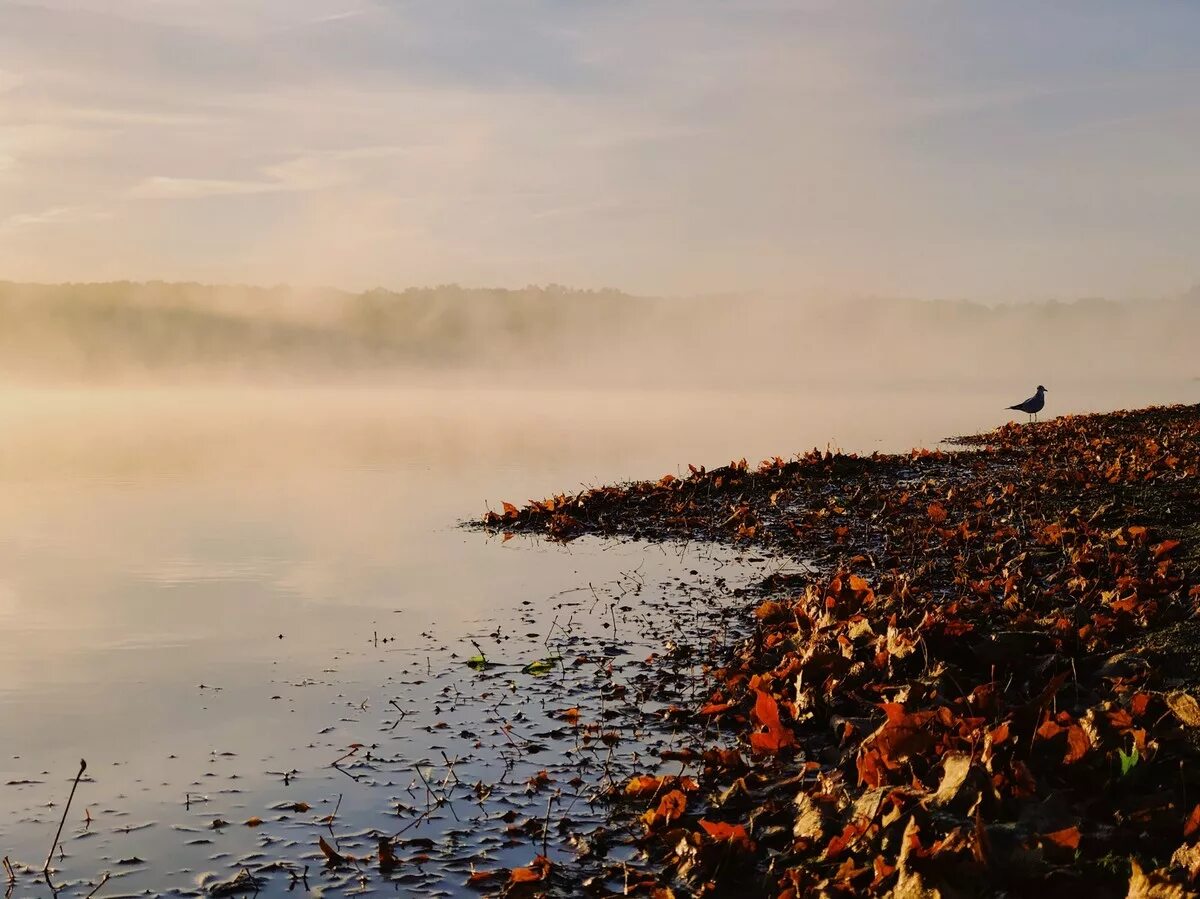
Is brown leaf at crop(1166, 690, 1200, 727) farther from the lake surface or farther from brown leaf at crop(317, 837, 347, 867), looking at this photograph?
brown leaf at crop(317, 837, 347, 867)

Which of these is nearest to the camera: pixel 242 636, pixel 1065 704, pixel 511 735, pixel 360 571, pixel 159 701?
pixel 1065 704

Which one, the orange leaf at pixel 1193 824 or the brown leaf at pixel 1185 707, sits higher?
the brown leaf at pixel 1185 707

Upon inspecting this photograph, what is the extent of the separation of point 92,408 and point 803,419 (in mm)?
52126

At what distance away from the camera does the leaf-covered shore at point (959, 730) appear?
5023mm

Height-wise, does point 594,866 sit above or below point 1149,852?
below

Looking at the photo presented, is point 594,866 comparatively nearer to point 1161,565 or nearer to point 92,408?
point 1161,565

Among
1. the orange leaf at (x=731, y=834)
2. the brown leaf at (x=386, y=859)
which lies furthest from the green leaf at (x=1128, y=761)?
the brown leaf at (x=386, y=859)

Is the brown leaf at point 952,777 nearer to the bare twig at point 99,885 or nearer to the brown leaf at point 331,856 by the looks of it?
the brown leaf at point 331,856

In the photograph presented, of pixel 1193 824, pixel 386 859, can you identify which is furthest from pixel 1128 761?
pixel 386 859

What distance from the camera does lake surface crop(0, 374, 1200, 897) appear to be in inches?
253

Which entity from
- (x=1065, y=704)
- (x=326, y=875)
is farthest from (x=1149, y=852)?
(x=326, y=875)

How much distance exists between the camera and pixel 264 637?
38.1ft

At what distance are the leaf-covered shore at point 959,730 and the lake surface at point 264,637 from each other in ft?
4.25

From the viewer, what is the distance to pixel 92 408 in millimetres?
77438
